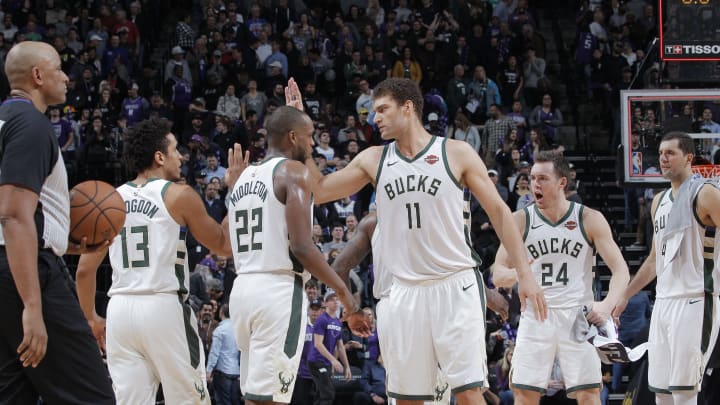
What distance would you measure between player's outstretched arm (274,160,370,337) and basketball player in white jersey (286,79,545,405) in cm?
50

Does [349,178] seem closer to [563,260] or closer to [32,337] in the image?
[563,260]

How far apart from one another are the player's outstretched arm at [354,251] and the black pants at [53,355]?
2.75 m

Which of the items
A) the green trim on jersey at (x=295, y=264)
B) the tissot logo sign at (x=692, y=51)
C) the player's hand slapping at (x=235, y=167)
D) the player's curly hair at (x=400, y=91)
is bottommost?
the green trim on jersey at (x=295, y=264)

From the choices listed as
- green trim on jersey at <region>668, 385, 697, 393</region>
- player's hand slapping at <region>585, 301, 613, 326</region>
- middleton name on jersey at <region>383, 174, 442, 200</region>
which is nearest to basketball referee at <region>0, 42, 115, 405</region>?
middleton name on jersey at <region>383, 174, 442, 200</region>

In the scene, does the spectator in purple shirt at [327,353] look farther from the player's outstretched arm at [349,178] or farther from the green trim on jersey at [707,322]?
the player's outstretched arm at [349,178]

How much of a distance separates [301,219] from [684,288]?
3.73 m

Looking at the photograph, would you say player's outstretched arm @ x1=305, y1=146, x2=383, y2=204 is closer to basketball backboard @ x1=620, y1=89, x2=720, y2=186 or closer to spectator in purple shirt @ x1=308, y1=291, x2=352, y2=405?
spectator in purple shirt @ x1=308, y1=291, x2=352, y2=405

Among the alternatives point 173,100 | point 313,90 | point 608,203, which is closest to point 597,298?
point 608,203

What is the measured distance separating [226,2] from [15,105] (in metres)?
18.0

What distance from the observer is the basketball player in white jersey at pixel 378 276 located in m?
6.70

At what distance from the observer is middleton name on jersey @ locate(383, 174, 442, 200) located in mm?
6480

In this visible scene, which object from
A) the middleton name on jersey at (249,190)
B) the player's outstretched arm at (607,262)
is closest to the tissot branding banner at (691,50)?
the player's outstretched arm at (607,262)

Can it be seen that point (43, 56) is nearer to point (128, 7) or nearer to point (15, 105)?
point (15, 105)

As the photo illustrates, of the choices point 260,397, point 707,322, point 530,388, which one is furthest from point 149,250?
point 707,322
